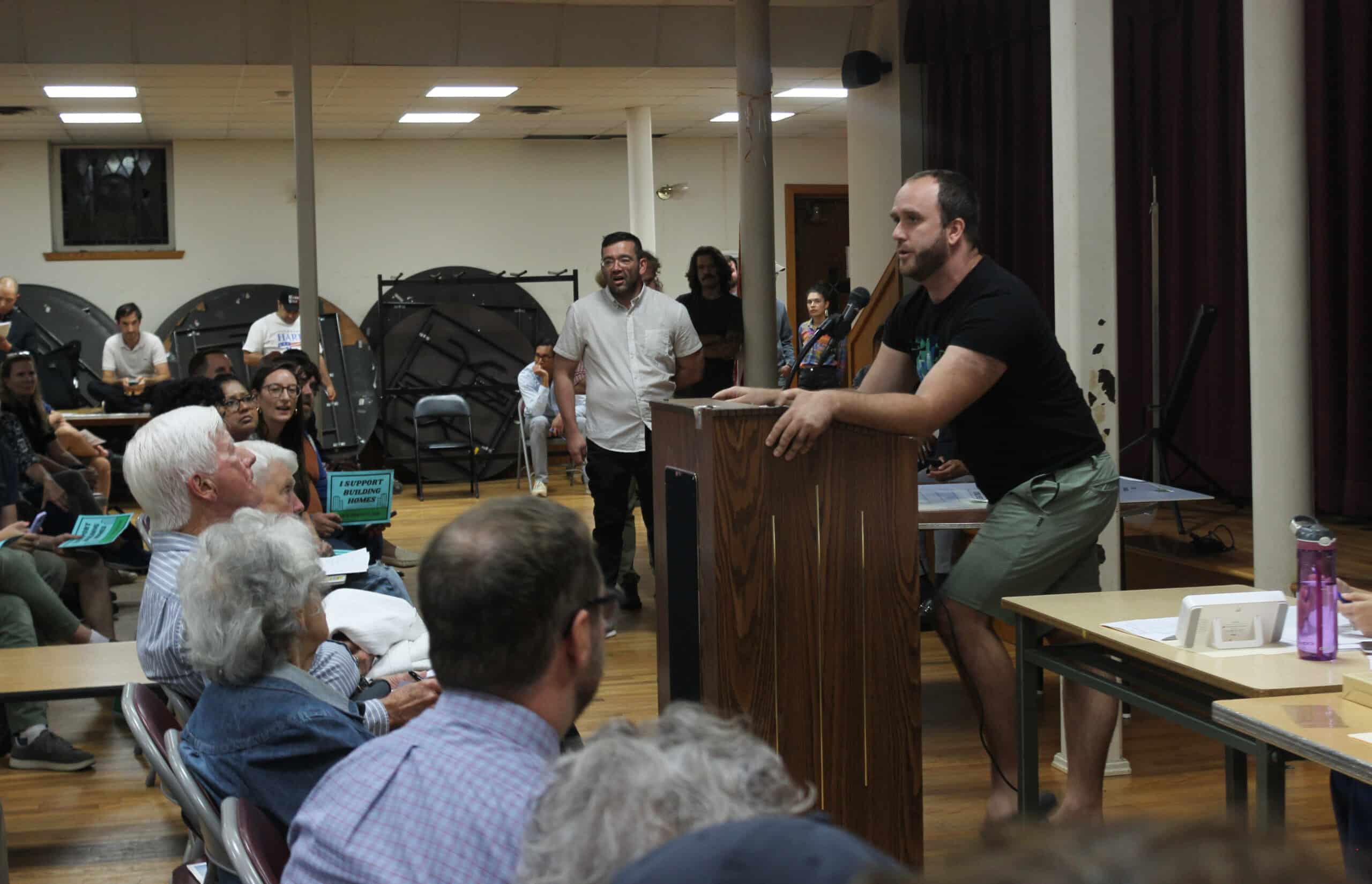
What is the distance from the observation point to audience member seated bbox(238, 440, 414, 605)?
3246 mm

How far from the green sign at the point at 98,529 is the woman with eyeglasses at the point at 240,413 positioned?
433 mm

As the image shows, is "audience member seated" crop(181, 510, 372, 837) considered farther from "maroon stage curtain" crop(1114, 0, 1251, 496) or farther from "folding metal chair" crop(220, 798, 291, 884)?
"maroon stage curtain" crop(1114, 0, 1251, 496)

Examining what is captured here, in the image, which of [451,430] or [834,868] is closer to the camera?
[834,868]

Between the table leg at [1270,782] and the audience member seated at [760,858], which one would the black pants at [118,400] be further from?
the audience member seated at [760,858]

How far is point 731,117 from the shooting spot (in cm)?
1241

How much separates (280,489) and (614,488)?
8.44ft

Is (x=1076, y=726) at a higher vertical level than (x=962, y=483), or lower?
lower

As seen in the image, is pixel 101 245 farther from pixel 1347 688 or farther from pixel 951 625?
pixel 1347 688


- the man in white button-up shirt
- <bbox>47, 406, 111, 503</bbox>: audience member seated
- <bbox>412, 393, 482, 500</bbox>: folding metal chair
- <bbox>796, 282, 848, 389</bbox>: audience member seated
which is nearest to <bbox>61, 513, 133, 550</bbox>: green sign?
the man in white button-up shirt

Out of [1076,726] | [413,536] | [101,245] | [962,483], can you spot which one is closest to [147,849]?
[1076,726]

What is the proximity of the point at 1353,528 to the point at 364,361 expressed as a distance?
8.28 meters

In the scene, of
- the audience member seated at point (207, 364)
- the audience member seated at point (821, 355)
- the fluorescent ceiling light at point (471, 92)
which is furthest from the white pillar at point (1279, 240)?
the fluorescent ceiling light at point (471, 92)

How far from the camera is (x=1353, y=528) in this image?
270 inches

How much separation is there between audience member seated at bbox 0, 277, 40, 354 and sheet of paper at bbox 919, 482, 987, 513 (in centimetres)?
562
